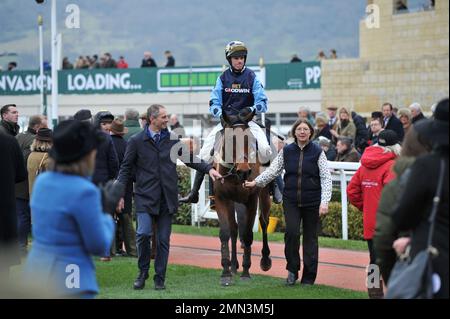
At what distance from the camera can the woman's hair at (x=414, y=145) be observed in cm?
646

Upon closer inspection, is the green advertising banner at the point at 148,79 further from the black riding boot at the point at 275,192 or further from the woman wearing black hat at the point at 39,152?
the woman wearing black hat at the point at 39,152

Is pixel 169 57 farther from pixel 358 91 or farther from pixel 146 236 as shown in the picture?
pixel 146 236

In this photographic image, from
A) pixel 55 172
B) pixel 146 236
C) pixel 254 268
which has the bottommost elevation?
pixel 254 268

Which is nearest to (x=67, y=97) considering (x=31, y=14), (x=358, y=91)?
(x=31, y=14)

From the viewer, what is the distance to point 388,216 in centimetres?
701

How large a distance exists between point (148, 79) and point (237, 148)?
66.3ft

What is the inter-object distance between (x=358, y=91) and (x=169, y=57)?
7.73 meters

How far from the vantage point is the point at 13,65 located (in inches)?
1310

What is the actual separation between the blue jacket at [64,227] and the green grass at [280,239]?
844 centimetres

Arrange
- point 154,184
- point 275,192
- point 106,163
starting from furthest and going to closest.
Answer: point 275,192, point 106,163, point 154,184

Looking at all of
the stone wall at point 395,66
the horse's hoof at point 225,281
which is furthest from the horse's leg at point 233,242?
the stone wall at point 395,66

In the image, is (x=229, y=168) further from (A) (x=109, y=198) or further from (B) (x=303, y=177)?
(A) (x=109, y=198)

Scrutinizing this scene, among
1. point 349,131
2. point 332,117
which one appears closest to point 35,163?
point 349,131
